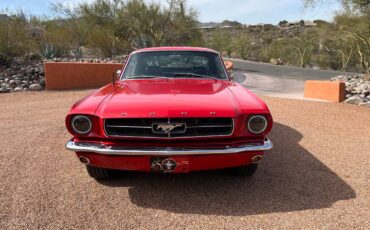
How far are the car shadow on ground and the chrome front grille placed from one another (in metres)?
0.64

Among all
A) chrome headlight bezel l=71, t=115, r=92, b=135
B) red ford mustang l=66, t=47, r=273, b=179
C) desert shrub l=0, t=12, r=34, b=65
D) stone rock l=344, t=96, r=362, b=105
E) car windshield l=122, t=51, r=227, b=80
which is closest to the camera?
red ford mustang l=66, t=47, r=273, b=179

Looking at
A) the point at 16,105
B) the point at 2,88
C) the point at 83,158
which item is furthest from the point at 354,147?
the point at 2,88

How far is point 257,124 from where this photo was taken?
3.53m

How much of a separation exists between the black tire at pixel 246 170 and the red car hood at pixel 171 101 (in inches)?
28.0

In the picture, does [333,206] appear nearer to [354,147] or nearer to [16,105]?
[354,147]

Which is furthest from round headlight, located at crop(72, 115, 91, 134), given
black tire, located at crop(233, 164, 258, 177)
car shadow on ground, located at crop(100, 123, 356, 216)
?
black tire, located at crop(233, 164, 258, 177)

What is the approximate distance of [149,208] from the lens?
3451mm

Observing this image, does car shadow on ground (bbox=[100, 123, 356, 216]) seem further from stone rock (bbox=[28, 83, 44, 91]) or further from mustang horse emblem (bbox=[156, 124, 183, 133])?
stone rock (bbox=[28, 83, 44, 91])

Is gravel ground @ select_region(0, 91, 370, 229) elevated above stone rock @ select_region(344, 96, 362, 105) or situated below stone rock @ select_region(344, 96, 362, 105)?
below

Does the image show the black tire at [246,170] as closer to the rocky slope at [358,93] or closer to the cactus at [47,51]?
the rocky slope at [358,93]

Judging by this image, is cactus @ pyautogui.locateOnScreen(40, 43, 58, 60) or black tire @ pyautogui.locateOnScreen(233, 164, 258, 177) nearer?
black tire @ pyautogui.locateOnScreen(233, 164, 258, 177)

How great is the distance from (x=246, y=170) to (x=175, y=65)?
171cm

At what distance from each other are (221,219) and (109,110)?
4.37 feet

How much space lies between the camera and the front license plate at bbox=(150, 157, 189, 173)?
133 inches
